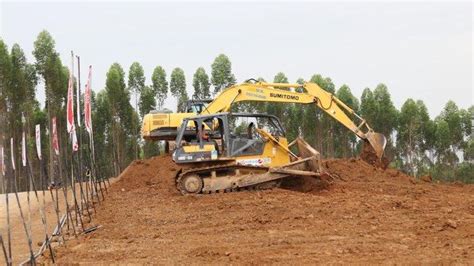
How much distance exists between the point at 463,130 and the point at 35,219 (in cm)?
3680

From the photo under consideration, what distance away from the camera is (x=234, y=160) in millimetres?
15156

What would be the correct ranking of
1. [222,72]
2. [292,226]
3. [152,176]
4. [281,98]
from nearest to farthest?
[292,226], [281,98], [152,176], [222,72]

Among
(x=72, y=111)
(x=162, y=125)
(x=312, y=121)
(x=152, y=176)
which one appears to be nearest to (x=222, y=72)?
(x=312, y=121)

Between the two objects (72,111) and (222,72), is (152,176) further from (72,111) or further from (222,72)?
(222,72)

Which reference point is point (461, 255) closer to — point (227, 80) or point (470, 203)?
point (470, 203)

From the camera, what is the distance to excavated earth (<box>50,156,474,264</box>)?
8.91 meters

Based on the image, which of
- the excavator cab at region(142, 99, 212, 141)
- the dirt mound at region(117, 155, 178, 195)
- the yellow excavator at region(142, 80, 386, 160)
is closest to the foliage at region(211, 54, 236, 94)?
the dirt mound at region(117, 155, 178, 195)

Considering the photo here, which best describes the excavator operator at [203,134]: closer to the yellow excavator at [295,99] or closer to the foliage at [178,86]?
the yellow excavator at [295,99]

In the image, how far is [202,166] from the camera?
50.9ft

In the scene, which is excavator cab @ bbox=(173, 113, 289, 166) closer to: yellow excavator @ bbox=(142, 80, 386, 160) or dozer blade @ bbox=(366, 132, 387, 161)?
yellow excavator @ bbox=(142, 80, 386, 160)

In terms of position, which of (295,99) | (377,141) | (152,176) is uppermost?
(295,99)

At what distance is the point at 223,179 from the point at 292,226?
445 centimetres

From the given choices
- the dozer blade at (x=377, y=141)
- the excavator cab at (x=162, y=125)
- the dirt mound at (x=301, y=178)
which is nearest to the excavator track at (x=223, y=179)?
the dirt mound at (x=301, y=178)

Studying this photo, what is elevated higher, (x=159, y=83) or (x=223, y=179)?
(x=159, y=83)
